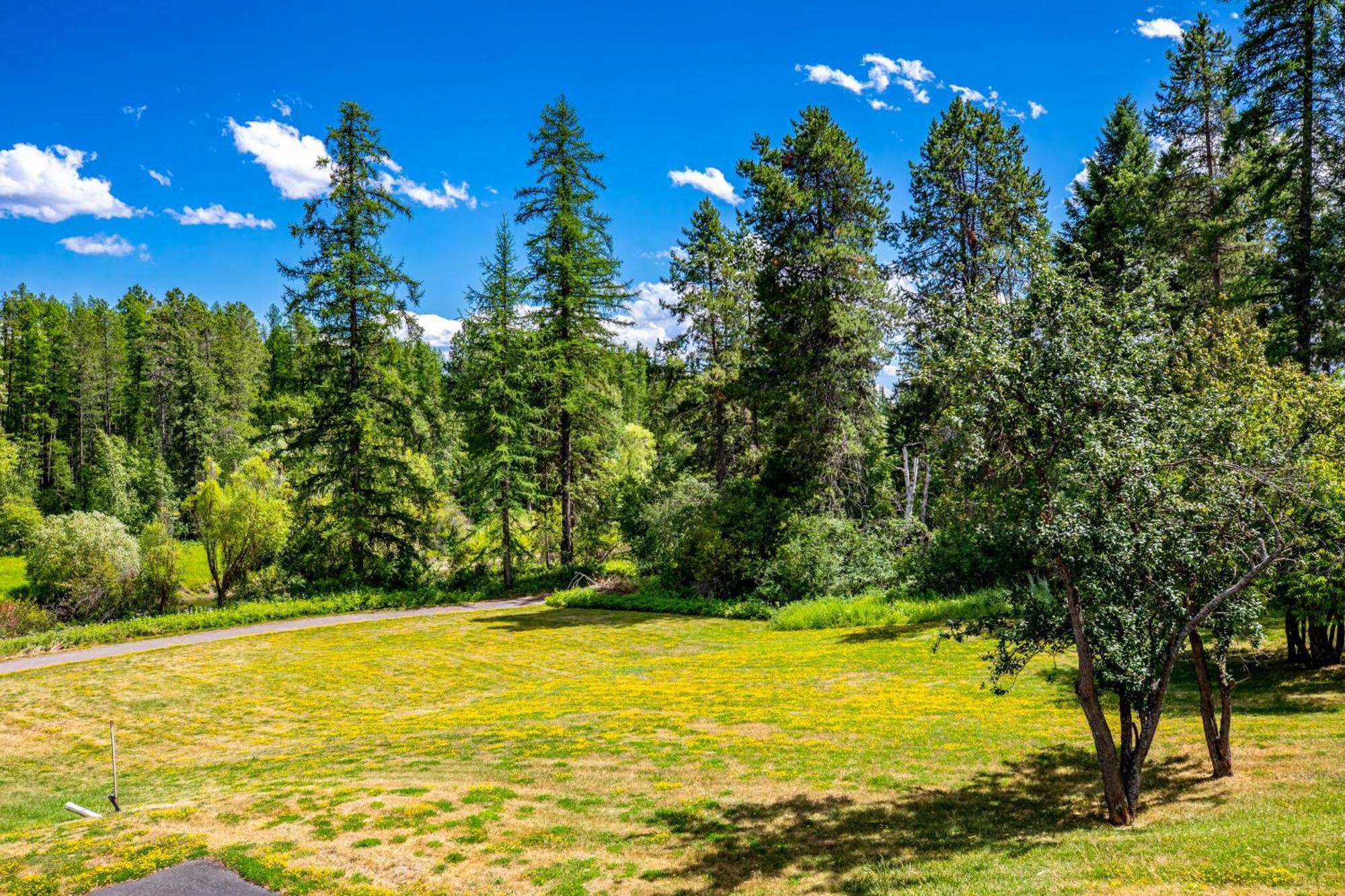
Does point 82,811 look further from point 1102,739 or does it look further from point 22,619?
point 22,619

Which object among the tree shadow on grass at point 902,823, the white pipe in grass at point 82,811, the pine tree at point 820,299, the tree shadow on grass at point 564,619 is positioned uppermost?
the pine tree at point 820,299

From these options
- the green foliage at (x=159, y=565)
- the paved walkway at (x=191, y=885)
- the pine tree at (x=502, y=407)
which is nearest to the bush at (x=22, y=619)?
the green foliage at (x=159, y=565)

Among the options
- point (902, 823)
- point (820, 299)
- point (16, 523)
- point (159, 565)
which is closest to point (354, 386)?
point (159, 565)

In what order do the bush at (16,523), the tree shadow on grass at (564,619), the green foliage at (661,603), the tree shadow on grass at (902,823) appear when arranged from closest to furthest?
the tree shadow on grass at (902,823) → the tree shadow on grass at (564,619) → the green foliage at (661,603) → the bush at (16,523)

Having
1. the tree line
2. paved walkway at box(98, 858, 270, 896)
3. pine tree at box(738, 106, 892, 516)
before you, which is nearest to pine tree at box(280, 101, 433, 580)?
the tree line

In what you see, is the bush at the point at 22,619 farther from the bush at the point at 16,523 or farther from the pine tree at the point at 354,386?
the bush at the point at 16,523

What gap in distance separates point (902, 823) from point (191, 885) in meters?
9.34

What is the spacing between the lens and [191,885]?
8688 millimetres

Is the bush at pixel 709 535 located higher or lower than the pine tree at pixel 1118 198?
lower

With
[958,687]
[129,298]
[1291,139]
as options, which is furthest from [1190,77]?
[129,298]

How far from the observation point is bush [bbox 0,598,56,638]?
97.3 feet

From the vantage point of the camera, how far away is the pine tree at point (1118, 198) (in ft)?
89.4

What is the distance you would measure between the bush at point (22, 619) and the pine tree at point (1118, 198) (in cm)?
4431

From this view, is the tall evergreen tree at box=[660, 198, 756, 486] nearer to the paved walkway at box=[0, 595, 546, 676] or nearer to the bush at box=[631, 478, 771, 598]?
the bush at box=[631, 478, 771, 598]
